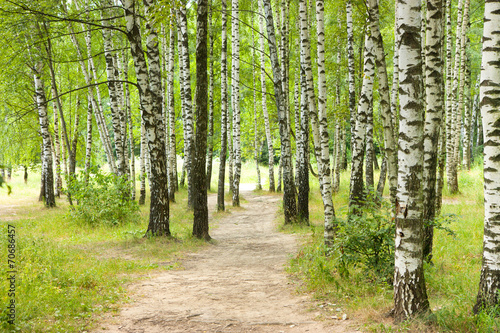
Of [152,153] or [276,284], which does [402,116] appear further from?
[152,153]

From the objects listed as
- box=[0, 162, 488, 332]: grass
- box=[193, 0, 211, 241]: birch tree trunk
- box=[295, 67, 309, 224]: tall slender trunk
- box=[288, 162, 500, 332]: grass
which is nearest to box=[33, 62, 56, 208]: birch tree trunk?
box=[0, 162, 488, 332]: grass

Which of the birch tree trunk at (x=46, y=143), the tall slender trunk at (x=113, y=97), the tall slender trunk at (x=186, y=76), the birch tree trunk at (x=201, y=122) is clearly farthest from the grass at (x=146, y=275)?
the birch tree trunk at (x=46, y=143)

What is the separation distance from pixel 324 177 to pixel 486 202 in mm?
3762

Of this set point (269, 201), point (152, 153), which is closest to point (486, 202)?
point (152, 153)

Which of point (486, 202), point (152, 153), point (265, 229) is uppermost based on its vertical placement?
point (152, 153)

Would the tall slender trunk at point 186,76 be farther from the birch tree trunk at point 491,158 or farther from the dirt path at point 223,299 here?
the birch tree trunk at point 491,158

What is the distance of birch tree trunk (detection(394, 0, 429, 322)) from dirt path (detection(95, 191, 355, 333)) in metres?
0.99

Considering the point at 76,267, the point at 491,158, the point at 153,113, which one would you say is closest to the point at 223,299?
the point at 76,267

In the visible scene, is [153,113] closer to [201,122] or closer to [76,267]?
[201,122]

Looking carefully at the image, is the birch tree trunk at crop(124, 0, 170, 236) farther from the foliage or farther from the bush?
the foliage

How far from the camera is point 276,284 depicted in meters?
6.43

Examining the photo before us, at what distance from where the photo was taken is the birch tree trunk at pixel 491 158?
3.95 meters

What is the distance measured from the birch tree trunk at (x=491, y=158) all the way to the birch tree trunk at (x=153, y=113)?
23.2 feet

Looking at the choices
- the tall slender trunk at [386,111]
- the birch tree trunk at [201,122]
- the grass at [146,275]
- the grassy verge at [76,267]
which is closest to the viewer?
the grass at [146,275]
